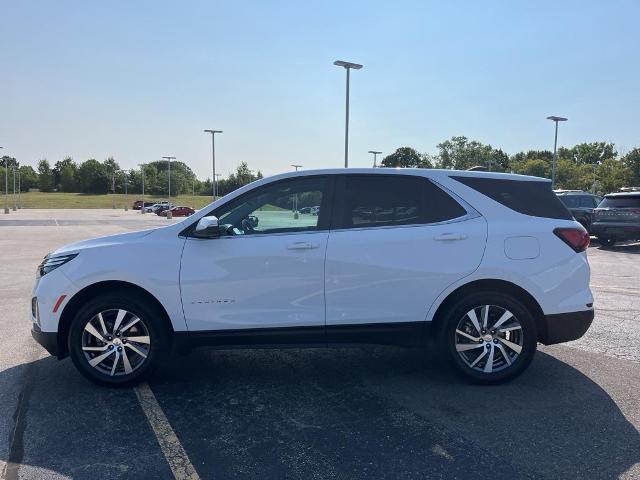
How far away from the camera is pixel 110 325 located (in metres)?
4.07

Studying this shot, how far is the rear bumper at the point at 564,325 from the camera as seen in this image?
4.18 meters

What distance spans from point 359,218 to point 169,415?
6.87 feet

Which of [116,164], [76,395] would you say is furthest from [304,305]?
[116,164]

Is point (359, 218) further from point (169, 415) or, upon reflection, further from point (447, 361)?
point (169, 415)

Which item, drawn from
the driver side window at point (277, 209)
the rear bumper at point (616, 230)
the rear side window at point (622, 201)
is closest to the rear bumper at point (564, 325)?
the driver side window at point (277, 209)

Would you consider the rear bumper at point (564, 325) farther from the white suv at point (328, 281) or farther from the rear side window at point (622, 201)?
the rear side window at point (622, 201)

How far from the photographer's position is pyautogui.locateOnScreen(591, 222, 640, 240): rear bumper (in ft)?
49.1

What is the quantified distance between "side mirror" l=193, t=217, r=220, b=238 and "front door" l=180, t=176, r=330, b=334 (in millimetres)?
80

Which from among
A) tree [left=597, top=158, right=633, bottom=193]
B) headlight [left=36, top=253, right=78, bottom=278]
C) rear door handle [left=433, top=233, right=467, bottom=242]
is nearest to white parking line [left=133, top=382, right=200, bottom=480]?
headlight [left=36, top=253, right=78, bottom=278]

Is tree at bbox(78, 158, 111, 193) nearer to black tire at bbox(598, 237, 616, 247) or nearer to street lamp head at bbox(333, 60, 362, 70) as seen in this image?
street lamp head at bbox(333, 60, 362, 70)

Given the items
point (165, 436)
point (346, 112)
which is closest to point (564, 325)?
point (165, 436)

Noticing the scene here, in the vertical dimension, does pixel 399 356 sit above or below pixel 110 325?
below

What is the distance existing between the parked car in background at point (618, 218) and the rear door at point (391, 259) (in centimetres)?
1343

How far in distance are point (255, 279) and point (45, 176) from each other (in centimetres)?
14599
